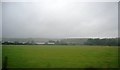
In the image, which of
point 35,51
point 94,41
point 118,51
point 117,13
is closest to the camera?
point 117,13

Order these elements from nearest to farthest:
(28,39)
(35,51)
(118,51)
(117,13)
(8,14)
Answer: (117,13) < (8,14) < (118,51) < (28,39) < (35,51)

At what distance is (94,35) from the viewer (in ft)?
37.3

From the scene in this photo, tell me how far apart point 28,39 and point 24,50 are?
1649mm

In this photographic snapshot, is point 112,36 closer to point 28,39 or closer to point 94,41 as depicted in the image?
point 94,41

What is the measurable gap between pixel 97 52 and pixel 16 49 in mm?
5965

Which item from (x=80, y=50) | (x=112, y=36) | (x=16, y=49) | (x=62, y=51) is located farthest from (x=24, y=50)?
(x=112, y=36)

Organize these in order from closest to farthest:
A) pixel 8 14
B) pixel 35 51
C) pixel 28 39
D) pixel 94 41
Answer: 1. pixel 8 14
2. pixel 94 41
3. pixel 28 39
4. pixel 35 51

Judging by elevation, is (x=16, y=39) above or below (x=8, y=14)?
below

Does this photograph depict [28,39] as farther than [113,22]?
Yes

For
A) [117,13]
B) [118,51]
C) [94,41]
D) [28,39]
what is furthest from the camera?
[28,39]

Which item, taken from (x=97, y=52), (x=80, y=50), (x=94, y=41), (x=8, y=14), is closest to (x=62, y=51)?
(x=80, y=50)

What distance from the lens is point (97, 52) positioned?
1258 centimetres

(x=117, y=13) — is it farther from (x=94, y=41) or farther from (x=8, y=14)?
(x=8, y=14)

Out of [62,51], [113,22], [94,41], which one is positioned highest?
[113,22]
